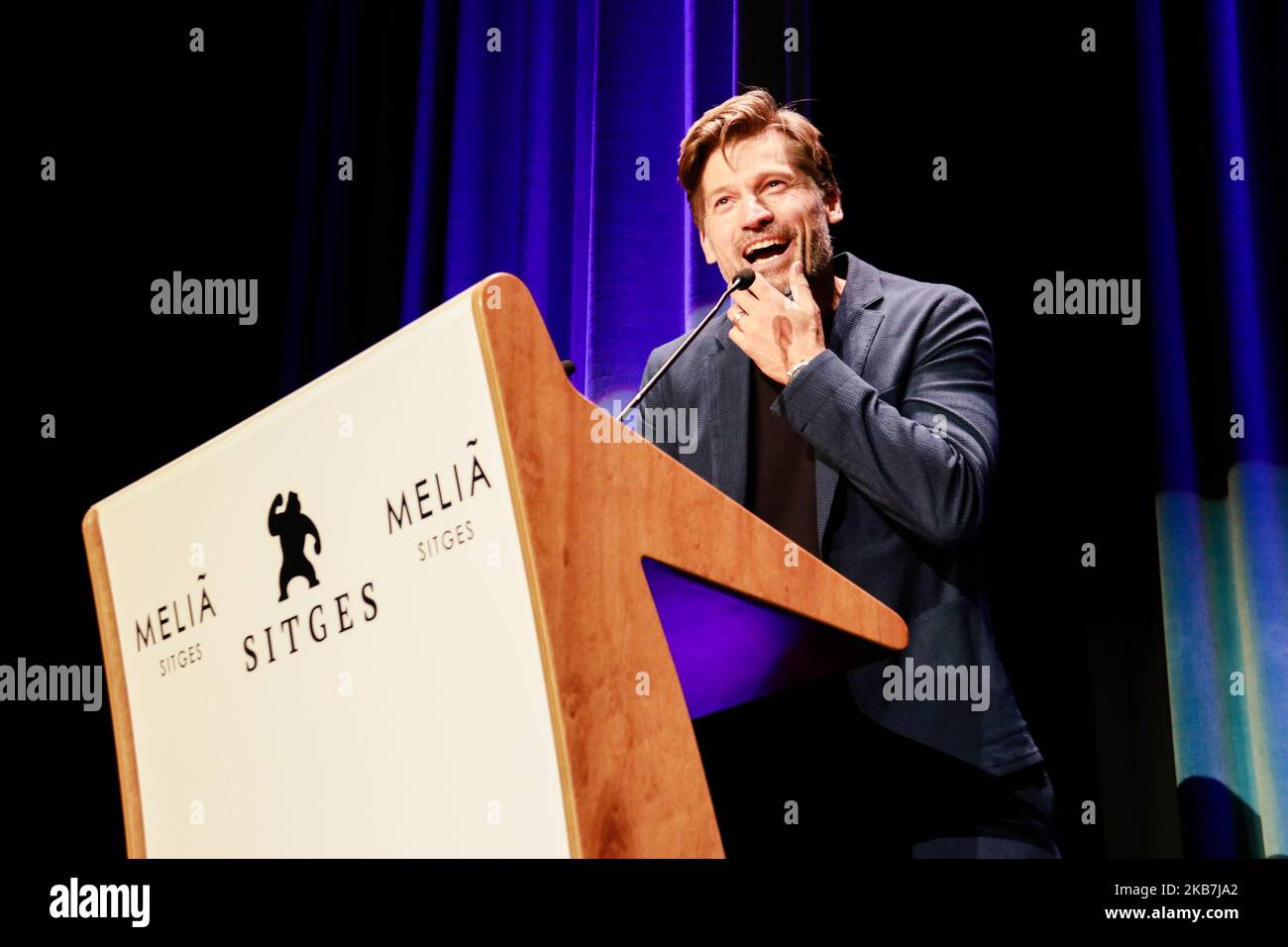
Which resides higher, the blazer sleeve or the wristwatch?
the wristwatch

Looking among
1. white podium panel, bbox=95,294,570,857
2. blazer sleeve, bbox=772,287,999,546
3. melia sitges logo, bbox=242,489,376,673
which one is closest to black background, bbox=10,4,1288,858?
blazer sleeve, bbox=772,287,999,546

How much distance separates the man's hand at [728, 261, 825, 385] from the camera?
1788 mm

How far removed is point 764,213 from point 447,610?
1313 mm

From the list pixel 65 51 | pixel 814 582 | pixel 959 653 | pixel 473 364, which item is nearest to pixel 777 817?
pixel 959 653

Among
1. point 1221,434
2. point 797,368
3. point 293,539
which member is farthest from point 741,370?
point 293,539

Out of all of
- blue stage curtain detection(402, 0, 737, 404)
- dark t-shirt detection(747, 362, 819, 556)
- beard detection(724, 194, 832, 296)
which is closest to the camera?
dark t-shirt detection(747, 362, 819, 556)

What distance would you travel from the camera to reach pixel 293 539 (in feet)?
3.53

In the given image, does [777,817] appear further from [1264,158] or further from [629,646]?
[1264,158]

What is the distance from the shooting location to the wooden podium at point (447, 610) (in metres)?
0.92

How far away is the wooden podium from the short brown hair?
121 cm

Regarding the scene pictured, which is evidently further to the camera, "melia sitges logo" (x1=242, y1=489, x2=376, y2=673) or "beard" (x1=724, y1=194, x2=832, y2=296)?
"beard" (x1=724, y1=194, x2=832, y2=296)

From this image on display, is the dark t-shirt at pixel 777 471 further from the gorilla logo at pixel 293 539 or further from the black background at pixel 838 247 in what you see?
the gorilla logo at pixel 293 539

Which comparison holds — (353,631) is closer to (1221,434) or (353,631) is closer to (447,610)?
→ (447,610)

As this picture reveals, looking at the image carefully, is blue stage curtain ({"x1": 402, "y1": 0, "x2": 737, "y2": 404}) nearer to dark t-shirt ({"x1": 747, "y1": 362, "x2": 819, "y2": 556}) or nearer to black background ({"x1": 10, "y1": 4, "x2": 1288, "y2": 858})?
black background ({"x1": 10, "y1": 4, "x2": 1288, "y2": 858})
